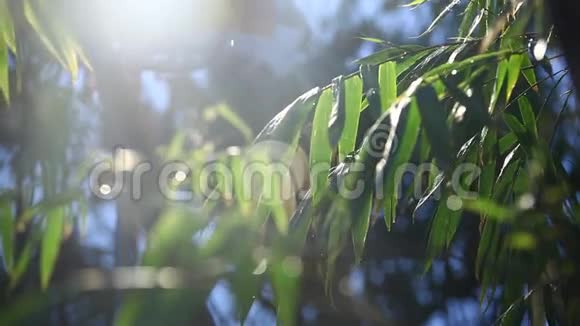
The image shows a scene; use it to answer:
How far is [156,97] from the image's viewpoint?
83.3 inches

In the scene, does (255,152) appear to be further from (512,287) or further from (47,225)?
(512,287)

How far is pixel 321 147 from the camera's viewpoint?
39.9 inches

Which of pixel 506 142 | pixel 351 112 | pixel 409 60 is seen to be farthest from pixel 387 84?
pixel 506 142

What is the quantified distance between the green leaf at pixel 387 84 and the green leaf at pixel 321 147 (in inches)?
3.4

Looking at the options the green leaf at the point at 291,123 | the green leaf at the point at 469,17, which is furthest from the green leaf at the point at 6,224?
the green leaf at the point at 469,17

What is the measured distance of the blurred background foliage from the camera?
2.21 ft

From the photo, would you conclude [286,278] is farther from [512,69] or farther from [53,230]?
[512,69]

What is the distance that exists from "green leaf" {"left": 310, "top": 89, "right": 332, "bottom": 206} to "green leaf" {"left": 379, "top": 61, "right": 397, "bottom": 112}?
9 centimetres

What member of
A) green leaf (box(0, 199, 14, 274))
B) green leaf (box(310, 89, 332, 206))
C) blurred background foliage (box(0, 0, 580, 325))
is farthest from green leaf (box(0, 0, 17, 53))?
green leaf (box(310, 89, 332, 206))

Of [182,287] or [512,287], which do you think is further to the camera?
[512,287]

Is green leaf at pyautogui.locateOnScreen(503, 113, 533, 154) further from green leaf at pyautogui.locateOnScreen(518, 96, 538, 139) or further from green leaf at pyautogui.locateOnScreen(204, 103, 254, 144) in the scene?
green leaf at pyautogui.locateOnScreen(204, 103, 254, 144)

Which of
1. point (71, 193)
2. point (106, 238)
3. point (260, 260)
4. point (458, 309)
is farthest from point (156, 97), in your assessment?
point (260, 260)

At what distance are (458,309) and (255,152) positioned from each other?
1.80 meters

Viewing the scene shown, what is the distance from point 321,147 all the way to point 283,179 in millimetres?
149
